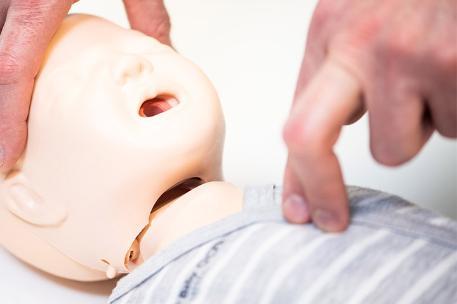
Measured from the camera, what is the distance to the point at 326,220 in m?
0.70

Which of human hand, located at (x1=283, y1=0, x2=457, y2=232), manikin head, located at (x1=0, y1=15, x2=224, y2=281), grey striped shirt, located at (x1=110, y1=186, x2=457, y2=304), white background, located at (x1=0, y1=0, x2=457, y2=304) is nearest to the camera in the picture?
human hand, located at (x1=283, y1=0, x2=457, y2=232)

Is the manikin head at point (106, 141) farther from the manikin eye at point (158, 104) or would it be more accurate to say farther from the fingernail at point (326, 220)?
the fingernail at point (326, 220)

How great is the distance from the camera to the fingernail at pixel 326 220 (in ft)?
2.25

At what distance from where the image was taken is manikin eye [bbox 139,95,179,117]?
91 cm

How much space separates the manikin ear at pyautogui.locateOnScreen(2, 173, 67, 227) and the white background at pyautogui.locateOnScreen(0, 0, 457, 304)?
17cm

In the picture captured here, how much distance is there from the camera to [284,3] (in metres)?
1.46

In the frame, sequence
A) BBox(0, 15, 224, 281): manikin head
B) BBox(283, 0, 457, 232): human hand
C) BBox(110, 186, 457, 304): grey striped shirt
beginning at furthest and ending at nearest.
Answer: BBox(0, 15, 224, 281): manikin head < BBox(110, 186, 457, 304): grey striped shirt < BBox(283, 0, 457, 232): human hand

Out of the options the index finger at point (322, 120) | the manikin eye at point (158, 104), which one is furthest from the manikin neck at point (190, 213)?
the index finger at point (322, 120)

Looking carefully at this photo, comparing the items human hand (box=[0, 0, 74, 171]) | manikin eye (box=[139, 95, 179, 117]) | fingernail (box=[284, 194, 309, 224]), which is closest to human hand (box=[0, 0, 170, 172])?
human hand (box=[0, 0, 74, 171])

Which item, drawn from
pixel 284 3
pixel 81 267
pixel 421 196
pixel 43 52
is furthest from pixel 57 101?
pixel 284 3

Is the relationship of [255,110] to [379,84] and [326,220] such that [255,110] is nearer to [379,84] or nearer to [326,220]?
[326,220]

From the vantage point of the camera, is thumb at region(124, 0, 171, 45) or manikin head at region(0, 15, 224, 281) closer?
manikin head at region(0, 15, 224, 281)

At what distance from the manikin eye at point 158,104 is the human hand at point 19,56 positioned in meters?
0.14

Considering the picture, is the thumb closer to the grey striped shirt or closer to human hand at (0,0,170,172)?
human hand at (0,0,170,172)
